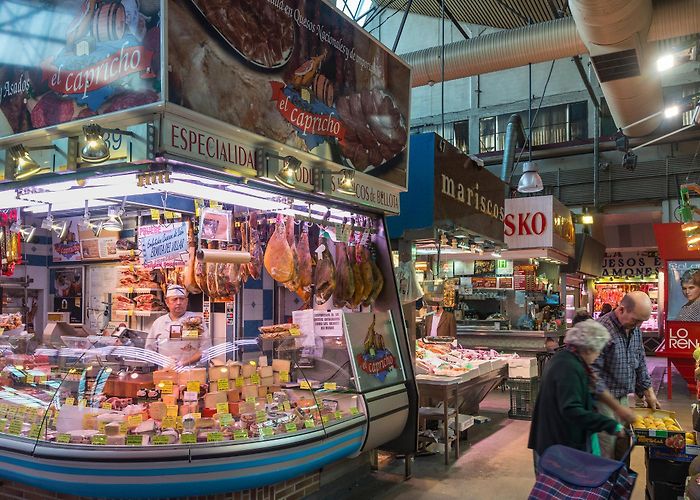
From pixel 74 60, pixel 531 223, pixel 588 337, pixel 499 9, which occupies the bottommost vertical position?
pixel 588 337

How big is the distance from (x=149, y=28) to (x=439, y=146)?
390cm

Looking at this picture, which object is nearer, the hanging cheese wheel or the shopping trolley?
the shopping trolley

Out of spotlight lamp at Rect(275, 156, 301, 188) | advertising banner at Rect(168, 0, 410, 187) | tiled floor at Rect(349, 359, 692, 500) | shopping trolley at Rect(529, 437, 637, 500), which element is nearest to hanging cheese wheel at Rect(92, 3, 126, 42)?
advertising banner at Rect(168, 0, 410, 187)

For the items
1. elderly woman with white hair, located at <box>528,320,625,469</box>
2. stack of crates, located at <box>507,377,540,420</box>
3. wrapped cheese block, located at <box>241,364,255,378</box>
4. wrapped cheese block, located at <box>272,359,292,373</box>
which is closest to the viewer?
elderly woman with white hair, located at <box>528,320,625,469</box>

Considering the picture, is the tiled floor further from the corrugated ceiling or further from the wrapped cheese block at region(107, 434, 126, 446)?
the corrugated ceiling

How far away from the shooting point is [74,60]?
12.6 feet

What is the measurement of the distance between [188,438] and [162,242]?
1628 millimetres

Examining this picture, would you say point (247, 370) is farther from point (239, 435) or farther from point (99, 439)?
point (99, 439)

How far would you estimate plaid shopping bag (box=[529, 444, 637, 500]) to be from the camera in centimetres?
301

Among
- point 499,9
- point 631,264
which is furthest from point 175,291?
point 631,264

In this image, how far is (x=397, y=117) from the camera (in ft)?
19.7

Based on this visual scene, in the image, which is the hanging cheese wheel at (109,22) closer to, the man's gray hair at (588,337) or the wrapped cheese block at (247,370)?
the wrapped cheese block at (247,370)

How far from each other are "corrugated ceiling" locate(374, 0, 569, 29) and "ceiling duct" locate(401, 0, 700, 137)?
169cm

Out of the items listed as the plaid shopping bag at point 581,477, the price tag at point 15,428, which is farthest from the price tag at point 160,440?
the plaid shopping bag at point 581,477
